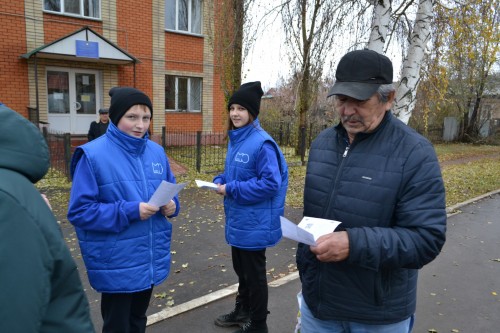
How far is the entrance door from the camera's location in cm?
1313

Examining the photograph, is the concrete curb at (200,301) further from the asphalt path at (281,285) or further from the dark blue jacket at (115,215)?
the dark blue jacket at (115,215)

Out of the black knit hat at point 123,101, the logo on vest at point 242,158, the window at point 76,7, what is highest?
the window at point 76,7

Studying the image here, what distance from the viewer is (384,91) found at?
1.75 metres

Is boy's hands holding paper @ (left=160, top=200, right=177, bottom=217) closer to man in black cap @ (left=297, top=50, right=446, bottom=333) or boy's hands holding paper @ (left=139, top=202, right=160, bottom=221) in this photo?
boy's hands holding paper @ (left=139, top=202, right=160, bottom=221)

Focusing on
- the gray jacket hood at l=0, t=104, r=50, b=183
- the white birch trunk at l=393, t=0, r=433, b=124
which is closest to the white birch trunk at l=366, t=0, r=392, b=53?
the white birch trunk at l=393, t=0, r=433, b=124

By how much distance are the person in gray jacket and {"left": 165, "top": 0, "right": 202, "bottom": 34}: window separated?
15.4 m

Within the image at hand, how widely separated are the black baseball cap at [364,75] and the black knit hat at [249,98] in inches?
56.6

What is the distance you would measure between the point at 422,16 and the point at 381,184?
14.6ft

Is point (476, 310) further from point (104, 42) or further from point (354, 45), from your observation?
point (104, 42)

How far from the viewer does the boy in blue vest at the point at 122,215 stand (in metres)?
2.31

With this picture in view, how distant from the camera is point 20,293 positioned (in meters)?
0.93

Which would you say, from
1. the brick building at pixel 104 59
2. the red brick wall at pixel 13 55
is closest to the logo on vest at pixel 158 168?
the brick building at pixel 104 59

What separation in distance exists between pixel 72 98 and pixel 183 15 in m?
5.64

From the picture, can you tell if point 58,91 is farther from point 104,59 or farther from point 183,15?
point 183,15
